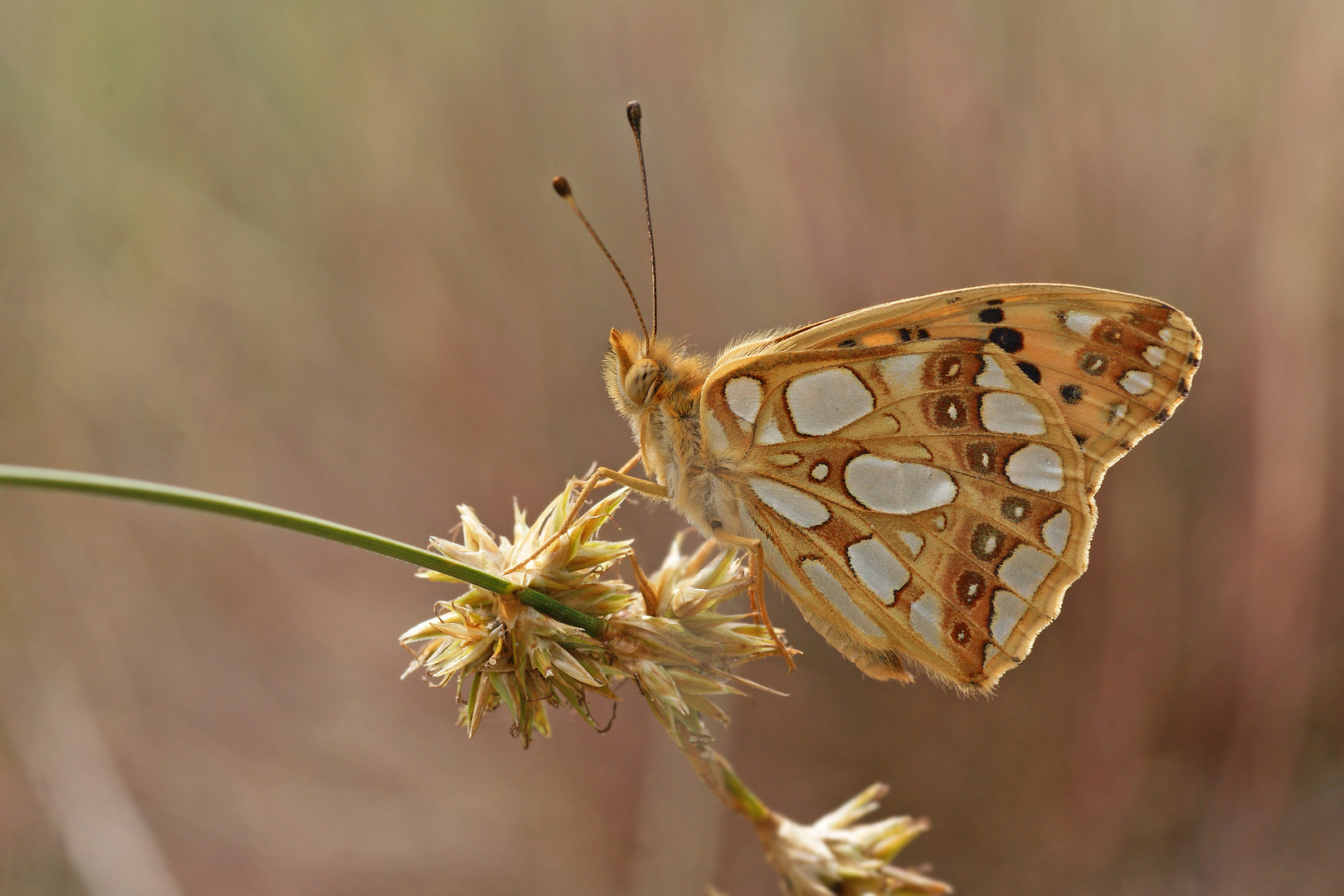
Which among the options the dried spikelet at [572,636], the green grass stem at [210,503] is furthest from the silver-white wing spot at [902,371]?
the green grass stem at [210,503]

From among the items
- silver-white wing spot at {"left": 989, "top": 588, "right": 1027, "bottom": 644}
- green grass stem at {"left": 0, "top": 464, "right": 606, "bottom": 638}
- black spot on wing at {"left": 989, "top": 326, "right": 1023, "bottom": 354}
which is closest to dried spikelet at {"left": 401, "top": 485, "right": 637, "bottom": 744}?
green grass stem at {"left": 0, "top": 464, "right": 606, "bottom": 638}

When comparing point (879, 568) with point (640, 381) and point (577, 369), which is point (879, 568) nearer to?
point (640, 381)

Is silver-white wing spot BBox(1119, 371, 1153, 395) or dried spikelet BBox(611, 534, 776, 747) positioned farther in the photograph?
silver-white wing spot BBox(1119, 371, 1153, 395)

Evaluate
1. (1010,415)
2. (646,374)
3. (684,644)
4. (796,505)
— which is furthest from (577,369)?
(684,644)

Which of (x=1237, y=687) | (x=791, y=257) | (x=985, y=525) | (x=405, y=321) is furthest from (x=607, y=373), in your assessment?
(x=1237, y=687)

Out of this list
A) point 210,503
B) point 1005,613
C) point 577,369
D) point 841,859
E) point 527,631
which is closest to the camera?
point 210,503

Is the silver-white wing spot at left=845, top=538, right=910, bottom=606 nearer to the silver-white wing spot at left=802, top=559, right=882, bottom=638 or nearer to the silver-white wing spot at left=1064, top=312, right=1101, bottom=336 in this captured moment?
the silver-white wing spot at left=802, top=559, right=882, bottom=638

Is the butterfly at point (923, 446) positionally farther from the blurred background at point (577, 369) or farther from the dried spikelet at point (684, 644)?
the blurred background at point (577, 369)
